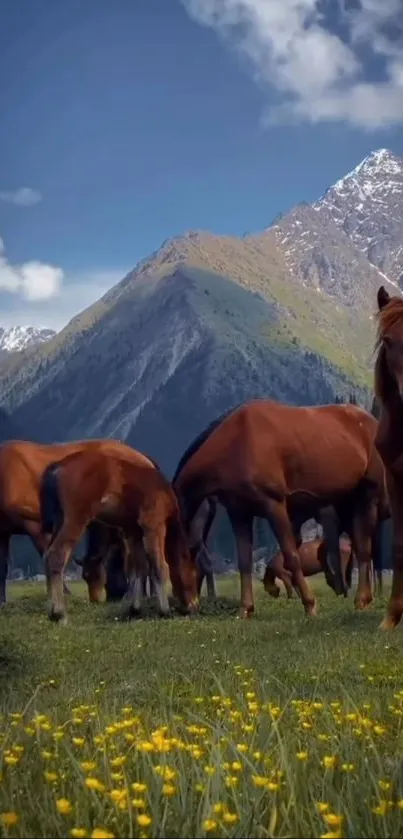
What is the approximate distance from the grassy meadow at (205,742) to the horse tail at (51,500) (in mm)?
4631

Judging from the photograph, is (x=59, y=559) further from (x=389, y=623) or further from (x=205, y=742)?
(x=205, y=742)

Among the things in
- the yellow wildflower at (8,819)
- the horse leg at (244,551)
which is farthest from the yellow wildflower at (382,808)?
the horse leg at (244,551)

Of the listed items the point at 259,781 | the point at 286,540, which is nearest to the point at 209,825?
the point at 259,781

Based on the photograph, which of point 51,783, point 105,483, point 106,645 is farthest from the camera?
point 105,483

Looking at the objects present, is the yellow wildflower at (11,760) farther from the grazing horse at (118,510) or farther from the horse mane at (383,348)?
the grazing horse at (118,510)

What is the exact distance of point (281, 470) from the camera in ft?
50.1

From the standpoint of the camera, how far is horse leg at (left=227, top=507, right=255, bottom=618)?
15461 millimetres

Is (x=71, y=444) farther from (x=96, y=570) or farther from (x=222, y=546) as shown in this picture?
(x=222, y=546)

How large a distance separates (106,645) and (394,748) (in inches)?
263

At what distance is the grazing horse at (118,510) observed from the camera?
1488 cm

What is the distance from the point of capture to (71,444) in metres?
20.9

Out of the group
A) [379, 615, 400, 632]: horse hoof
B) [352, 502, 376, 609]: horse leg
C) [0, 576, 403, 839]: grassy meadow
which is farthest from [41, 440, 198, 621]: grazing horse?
[379, 615, 400, 632]: horse hoof

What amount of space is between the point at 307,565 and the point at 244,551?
57.3 ft

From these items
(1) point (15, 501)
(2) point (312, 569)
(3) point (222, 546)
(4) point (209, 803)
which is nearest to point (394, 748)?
(4) point (209, 803)
